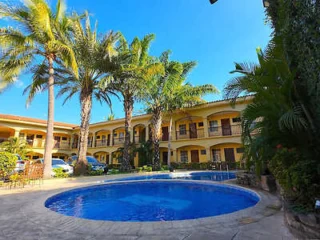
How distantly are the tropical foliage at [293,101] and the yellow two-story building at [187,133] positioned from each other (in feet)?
49.5

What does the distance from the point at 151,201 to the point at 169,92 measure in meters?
13.0

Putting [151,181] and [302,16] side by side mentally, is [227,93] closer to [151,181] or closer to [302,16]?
[302,16]

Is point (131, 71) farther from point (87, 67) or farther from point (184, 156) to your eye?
point (184, 156)

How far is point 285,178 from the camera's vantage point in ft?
10.6

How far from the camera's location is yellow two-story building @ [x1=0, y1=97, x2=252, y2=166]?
2047 cm

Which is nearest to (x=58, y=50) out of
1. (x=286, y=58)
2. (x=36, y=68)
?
(x=36, y=68)

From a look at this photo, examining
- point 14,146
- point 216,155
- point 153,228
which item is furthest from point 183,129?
point 153,228

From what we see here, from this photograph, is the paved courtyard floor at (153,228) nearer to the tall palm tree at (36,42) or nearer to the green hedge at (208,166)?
the tall palm tree at (36,42)

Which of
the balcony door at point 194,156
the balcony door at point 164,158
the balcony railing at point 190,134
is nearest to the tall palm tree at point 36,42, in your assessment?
the balcony railing at point 190,134

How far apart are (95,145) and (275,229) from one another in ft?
99.2

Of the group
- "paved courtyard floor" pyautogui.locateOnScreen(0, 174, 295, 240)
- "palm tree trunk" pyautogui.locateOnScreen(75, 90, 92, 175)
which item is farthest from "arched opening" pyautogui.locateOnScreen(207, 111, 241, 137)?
"paved courtyard floor" pyautogui.locateOnScreen(0, 174, 295, 240)

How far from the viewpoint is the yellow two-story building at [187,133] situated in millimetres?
20469

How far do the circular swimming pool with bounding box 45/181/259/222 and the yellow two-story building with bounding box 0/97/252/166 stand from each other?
11606 mm

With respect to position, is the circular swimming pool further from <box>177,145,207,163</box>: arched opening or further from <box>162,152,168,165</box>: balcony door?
<box>162,152,168,165</box>: balcony door
